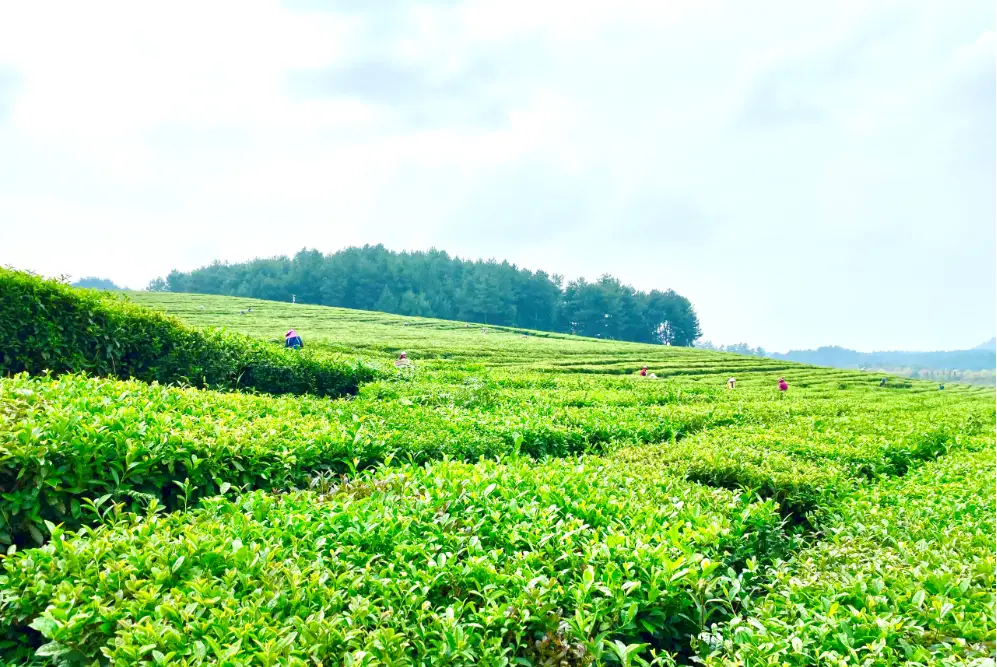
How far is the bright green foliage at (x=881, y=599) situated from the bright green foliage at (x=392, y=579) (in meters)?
0.29

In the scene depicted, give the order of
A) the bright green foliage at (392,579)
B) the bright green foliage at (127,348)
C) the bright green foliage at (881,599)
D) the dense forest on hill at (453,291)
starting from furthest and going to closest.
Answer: the dense forest on hill at (453,291) → the bright green foliage at (127,348) → the bright green foliage at (881,599) → the bright green foliage at (392,579)

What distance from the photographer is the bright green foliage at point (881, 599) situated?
8.84 feet

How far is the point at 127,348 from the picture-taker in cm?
849

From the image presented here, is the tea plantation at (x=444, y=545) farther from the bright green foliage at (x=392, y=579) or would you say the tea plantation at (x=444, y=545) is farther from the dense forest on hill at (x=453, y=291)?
the dense forest on hill at (x=453, y=291)

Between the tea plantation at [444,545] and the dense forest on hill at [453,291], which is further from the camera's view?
the dense forest on hill at [453,291]

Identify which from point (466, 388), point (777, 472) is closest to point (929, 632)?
point (777, 472)

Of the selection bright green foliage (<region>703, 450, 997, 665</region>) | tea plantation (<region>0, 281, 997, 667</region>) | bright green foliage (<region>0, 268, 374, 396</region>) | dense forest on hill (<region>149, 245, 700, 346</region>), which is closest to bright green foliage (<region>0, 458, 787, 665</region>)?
tea plantation (<region>0, 281, 997, 667</region>)

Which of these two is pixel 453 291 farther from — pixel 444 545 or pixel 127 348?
pixel 444 545

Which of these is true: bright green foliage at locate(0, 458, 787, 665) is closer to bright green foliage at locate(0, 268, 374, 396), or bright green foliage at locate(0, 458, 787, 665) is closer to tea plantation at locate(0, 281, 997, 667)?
tea plantation at locate(0, 281, 997, 667)

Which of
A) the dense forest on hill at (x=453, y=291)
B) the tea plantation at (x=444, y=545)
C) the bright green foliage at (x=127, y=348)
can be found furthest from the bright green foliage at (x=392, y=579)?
the dense forest on hill at (x=453, y=291)

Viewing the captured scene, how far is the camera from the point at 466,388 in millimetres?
10148

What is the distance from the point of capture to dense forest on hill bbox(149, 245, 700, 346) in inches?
3177

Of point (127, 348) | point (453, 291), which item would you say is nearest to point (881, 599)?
point (127, 348)

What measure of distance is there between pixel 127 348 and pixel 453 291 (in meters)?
76.1
